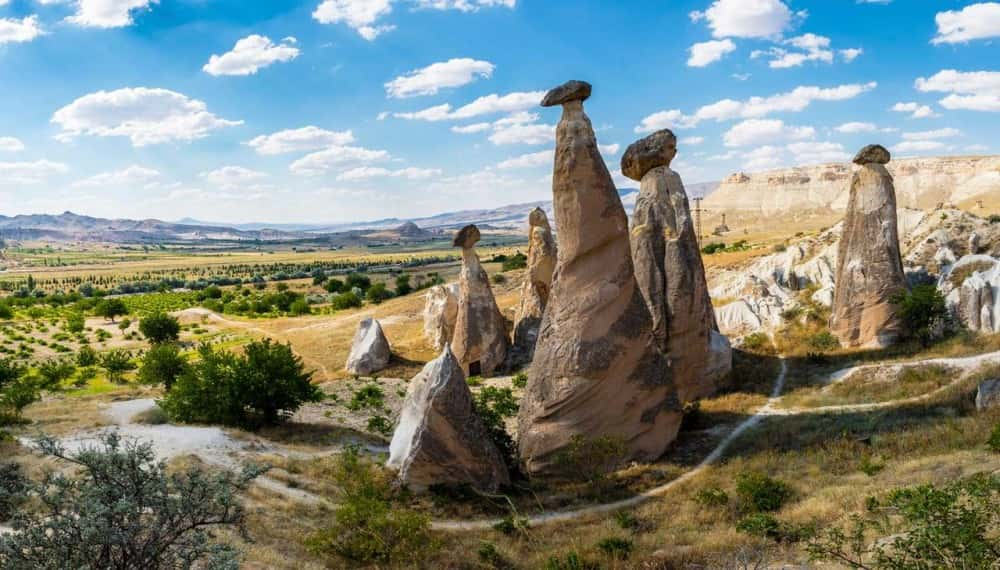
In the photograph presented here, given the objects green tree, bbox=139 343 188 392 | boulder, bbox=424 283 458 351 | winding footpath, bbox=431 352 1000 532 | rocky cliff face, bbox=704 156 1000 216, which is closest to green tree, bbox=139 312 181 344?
green tree, bbox=139 343 188 392

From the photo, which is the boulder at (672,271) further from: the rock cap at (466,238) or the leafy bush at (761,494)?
Answer: the rock cap at (466,238)

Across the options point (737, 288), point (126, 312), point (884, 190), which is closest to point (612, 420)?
point (884, 190)

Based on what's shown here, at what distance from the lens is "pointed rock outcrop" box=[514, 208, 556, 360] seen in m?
27.5

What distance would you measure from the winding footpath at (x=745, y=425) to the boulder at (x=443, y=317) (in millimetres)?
14060

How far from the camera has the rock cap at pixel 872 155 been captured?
21797mm

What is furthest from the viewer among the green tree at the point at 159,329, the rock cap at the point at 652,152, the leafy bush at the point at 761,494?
the green tree at the point at 159,329

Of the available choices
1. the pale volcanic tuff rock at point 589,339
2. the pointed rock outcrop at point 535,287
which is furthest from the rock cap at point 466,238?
the pale volcanic tuff rock at point 589,339

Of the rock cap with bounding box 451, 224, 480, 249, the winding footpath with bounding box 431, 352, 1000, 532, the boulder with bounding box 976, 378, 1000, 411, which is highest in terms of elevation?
the rock cap with bounding box 451, 224, 480, 249

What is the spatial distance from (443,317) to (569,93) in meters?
16.5

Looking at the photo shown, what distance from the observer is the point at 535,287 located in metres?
28.2

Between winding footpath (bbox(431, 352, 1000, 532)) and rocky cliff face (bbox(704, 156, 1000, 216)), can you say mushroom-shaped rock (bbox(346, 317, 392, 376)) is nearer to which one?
winding footpath (bbox(431, 352, 1000, 532))

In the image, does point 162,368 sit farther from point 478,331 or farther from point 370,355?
point 478,331

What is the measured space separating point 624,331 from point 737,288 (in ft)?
68.1

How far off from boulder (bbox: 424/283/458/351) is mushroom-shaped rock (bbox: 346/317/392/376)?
255 centimetres
